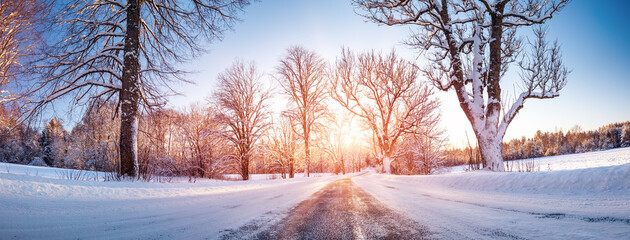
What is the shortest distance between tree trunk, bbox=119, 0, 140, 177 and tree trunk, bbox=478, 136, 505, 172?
1010 centimetres

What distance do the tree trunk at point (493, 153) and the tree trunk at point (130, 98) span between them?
10102 mm

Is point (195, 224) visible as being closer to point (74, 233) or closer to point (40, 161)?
point (74, 233)

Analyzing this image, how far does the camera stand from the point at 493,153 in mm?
6812

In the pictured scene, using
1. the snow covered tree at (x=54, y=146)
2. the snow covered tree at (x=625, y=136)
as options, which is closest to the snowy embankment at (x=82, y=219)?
the snow covered tree at (x=54, y=146)

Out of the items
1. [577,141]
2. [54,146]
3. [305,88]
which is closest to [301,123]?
[305,88]

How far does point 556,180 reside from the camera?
10.5 feet

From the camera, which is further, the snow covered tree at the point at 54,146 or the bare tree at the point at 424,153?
the snow covered tree at the point at 54,146

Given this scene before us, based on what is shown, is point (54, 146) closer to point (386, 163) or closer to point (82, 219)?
point (386, 163)

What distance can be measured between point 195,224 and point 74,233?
62cm

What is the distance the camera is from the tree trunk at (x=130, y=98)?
20.3 feet

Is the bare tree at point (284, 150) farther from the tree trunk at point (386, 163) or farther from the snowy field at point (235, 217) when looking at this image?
the snowy field at point (235, 217)

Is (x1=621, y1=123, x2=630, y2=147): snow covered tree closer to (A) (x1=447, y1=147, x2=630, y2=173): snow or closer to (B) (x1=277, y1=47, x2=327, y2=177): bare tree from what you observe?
(A) (x1=447, y1=147, x2=630, y2=173): snow

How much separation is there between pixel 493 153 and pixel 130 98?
35.4ft

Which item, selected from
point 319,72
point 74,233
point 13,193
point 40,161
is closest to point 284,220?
point 74,233
